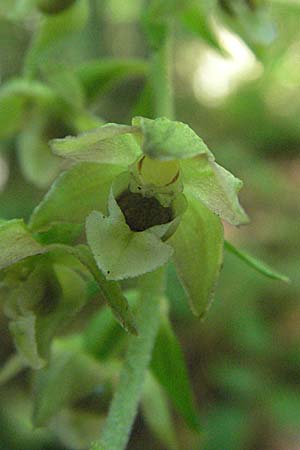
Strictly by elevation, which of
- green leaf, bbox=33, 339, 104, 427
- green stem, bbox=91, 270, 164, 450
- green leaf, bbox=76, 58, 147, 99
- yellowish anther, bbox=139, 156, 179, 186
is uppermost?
yellowish anther, bbox=139, 156, 179, 186

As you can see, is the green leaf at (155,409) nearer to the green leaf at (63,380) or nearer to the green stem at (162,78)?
the green leaf at (63,380)

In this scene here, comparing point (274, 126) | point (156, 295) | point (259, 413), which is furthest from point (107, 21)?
point (156, 295)

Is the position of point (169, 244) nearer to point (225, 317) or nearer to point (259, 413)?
point (259, 413)

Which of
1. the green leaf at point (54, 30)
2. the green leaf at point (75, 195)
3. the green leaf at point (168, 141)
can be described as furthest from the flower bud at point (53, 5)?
the green leaf at point (168, 141)

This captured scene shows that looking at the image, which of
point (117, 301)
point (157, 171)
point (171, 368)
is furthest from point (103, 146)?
point (171, 368)

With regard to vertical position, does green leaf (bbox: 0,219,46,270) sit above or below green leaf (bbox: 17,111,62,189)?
above

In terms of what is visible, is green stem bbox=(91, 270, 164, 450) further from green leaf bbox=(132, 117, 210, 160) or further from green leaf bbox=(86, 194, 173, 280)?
green leaf bbox=(132, 117, 210, 160)

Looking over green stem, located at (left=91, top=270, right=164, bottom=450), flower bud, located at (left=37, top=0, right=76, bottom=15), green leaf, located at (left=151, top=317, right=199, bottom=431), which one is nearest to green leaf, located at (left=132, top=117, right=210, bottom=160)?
green stem, located at (left=91, top=270, right=164, bottom=450)
